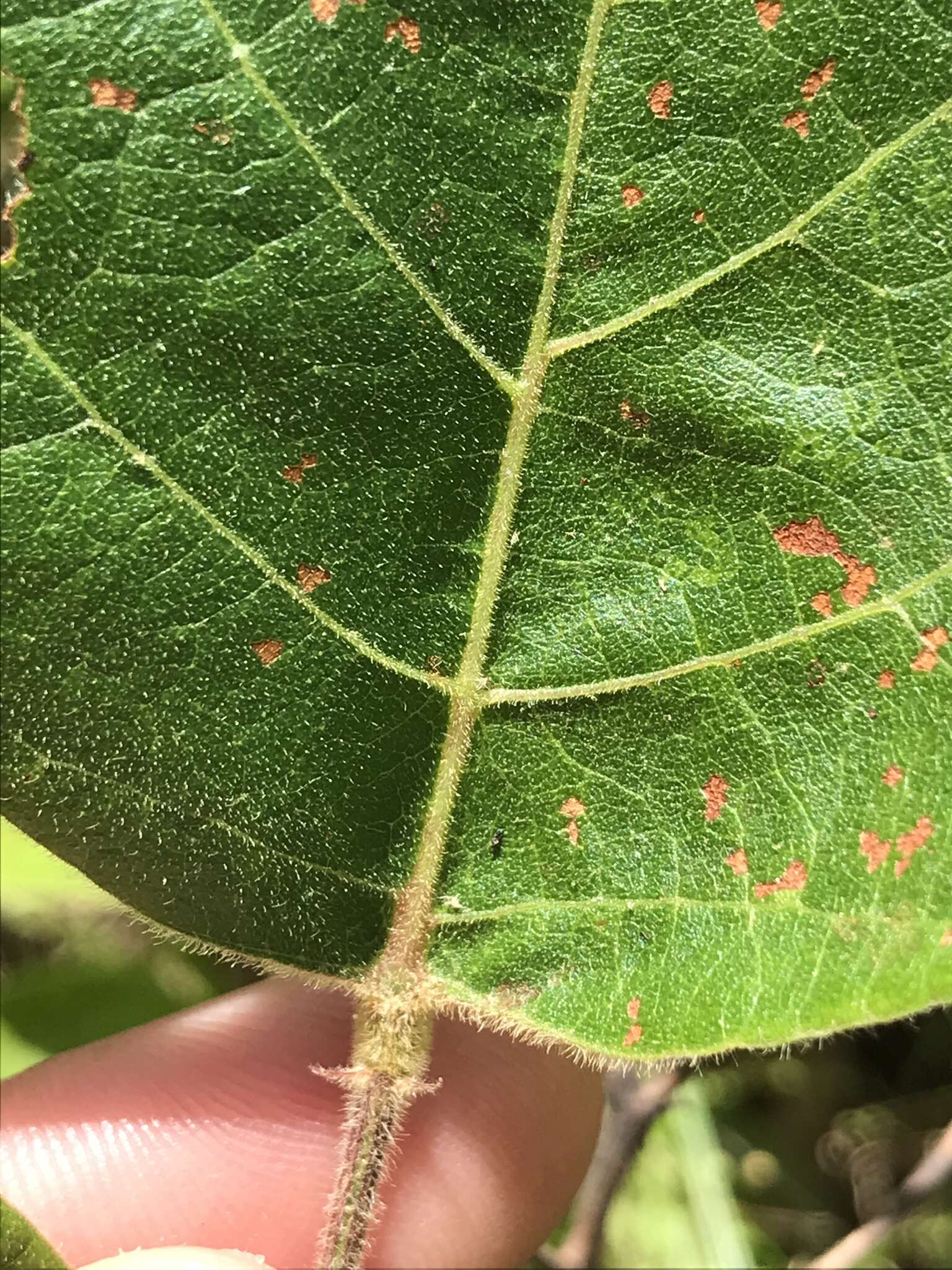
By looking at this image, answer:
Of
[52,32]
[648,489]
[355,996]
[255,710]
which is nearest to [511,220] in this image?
[648,489]

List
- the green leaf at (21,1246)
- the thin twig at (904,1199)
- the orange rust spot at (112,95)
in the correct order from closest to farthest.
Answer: the orange rust spot at (112,95)
the green leaf at (21,1246)
the thin twig at (904,1199)

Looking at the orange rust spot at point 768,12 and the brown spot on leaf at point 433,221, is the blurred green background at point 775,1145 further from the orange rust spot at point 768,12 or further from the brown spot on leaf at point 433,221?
the orange rust spot at point 768,12

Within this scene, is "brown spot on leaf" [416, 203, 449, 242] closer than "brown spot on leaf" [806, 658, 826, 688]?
Yes

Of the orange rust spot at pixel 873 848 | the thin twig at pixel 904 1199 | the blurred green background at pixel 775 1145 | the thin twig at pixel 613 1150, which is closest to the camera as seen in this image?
the orange rust spot at pixel 873 848

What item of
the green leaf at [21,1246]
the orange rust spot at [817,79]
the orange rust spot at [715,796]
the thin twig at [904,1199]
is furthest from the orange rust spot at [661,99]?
the thin twig at [904,1199]

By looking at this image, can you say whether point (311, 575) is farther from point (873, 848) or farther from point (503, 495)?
point (873, 848)

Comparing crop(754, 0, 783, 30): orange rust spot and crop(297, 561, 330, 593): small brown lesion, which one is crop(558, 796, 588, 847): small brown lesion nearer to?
crop(297, 561, 330, 593): small brown lesion

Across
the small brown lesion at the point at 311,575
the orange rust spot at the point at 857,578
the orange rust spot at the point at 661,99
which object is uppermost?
the orange rust spot at the point at 661,99

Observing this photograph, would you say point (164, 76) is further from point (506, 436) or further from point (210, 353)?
point (506, 436)

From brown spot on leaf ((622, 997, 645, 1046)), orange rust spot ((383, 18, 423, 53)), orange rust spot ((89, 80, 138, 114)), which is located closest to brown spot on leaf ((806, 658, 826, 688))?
brown spot on leaf ((622, 997, 645, 1046))
